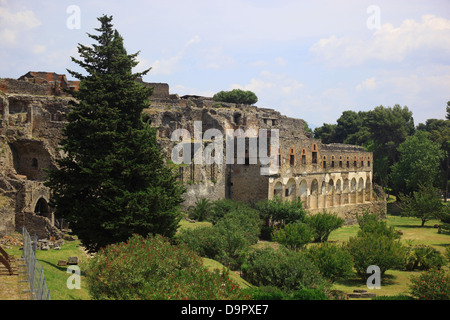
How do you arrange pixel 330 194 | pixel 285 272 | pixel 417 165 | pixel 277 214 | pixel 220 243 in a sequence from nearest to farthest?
pixel 285 272, pixel 220 243, pixel 277 214, pixel 330 194, pixel 417 165

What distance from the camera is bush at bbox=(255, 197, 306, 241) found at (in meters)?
36.0

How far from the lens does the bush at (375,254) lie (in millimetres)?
26172

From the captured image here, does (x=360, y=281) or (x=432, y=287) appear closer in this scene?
(x=432, y=287)

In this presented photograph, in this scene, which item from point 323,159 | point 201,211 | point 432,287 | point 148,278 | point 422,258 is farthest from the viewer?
point 323,159

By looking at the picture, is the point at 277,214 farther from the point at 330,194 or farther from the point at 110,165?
the point at 110,165

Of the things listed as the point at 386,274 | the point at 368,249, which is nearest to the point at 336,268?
the point at 368,249

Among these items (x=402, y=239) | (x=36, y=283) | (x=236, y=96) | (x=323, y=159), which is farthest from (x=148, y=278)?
(x=236, y=96)

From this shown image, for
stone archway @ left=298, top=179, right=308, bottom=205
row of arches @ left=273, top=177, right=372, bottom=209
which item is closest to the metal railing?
row of arches @ left=273, top=177, right=372, bottom=209

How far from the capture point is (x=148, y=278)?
15.6m

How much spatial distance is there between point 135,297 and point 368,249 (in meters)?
16.3

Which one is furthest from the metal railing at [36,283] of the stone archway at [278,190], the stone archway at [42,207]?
the stone archway at [278,190]

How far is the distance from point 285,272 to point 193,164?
2039cm

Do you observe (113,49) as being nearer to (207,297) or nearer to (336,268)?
(207,297)

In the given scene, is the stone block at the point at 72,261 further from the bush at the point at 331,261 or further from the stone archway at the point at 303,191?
the stone archway at the point at 303,191
